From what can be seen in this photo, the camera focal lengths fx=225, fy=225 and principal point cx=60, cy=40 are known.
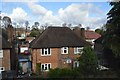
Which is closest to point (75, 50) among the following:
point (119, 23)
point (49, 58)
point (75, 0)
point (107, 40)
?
point (49, 58)

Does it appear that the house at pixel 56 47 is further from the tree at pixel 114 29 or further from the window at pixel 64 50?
the tree at pixel 114 29

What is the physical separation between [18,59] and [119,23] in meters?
3.61

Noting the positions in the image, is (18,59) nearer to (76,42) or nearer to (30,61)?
(30,61)

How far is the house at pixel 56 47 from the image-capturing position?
252 inches

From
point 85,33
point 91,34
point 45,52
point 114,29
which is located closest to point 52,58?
point 45,52

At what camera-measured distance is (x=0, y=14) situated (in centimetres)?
135

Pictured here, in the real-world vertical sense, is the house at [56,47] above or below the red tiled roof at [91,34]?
below

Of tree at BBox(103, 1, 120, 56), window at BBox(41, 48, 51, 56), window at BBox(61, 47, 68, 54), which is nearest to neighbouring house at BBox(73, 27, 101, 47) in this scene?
window at BBox(61, 47, 68, 54)

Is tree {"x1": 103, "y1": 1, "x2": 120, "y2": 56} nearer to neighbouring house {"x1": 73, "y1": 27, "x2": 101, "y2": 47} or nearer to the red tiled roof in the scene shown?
neighbouring house {"x1": 73, "y1": 27, "x2": 101, "y2": 47}

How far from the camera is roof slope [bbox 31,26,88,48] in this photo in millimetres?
6430

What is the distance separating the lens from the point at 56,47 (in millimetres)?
6582

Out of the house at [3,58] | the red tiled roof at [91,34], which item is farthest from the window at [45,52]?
the red tiled roof at [91,34]

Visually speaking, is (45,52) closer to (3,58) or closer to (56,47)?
(56,47)

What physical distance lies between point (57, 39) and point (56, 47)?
28 centimetres
